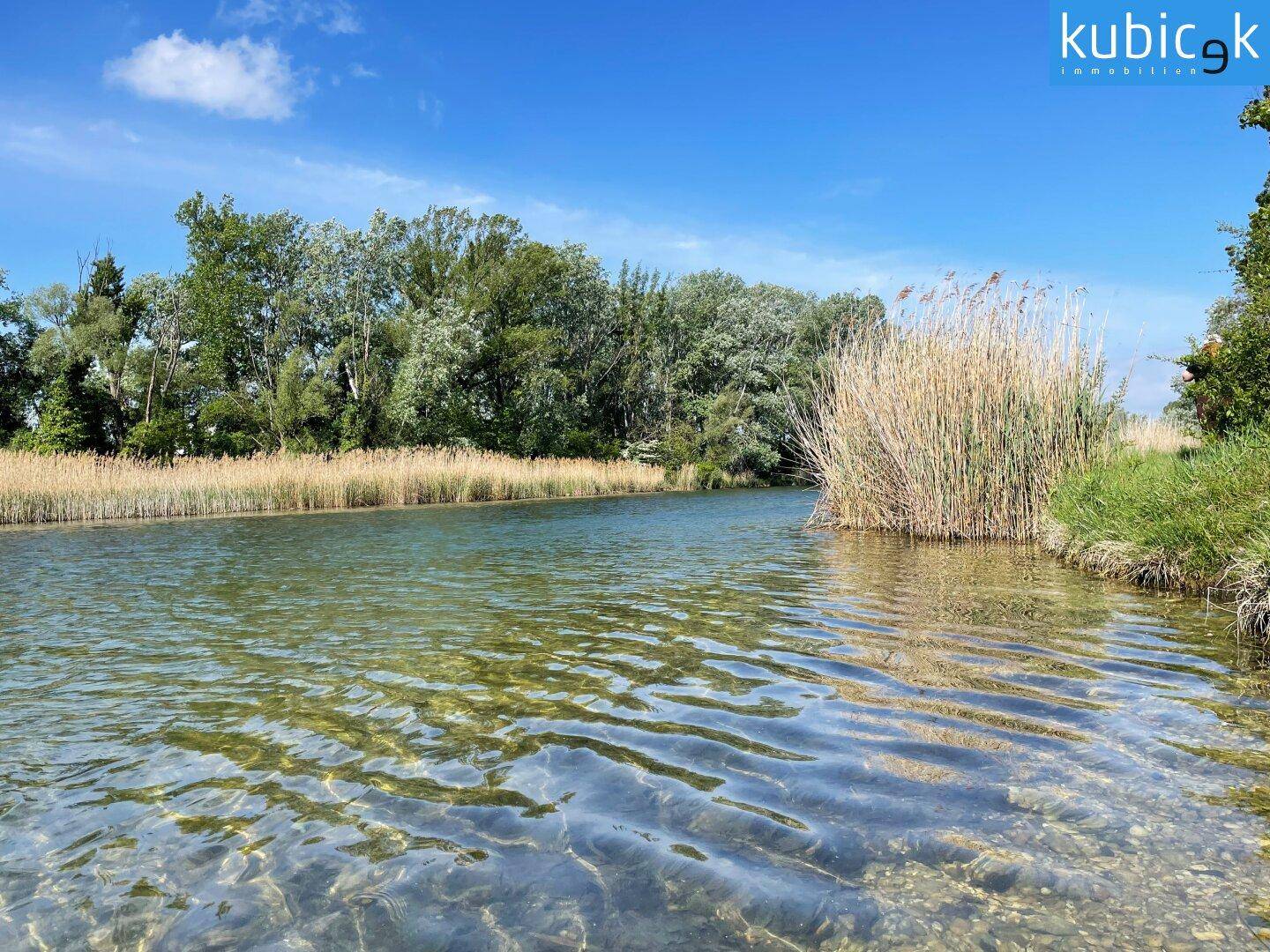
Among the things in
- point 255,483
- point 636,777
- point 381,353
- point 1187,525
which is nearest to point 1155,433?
point 1187,525

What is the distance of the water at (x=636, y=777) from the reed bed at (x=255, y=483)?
46.6 ft

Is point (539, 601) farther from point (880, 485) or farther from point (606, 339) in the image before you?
point (606, 339)

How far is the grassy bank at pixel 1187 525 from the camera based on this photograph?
5406 millimetres

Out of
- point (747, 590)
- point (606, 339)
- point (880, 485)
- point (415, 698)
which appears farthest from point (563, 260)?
point (415, 698)

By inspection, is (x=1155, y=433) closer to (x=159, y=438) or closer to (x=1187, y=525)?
(x=1187, y=525)

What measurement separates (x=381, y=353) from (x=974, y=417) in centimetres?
3328

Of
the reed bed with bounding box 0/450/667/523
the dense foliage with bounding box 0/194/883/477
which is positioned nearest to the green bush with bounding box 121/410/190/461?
the dense foliage with bounding box 0/194/883/477

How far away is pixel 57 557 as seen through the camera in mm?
10953

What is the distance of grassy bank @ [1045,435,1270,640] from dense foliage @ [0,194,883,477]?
24.2m

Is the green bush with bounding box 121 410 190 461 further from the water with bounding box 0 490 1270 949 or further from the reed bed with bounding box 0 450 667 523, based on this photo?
the water with bounding box 0 490 1270 949

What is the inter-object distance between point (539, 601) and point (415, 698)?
2918mm

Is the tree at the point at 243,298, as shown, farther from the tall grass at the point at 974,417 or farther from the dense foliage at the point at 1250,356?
the dense foliage at the point at 1250,356

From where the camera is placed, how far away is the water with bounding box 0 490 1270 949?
2.18 meters

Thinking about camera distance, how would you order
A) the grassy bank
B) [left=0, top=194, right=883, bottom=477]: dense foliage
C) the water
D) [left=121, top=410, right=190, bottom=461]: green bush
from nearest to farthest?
the water, the grassy bank, [left=121, top=410, right=190, bottom=461]: green bush, [left=0, top=194, right=883, bottom=477]: dense foliage
